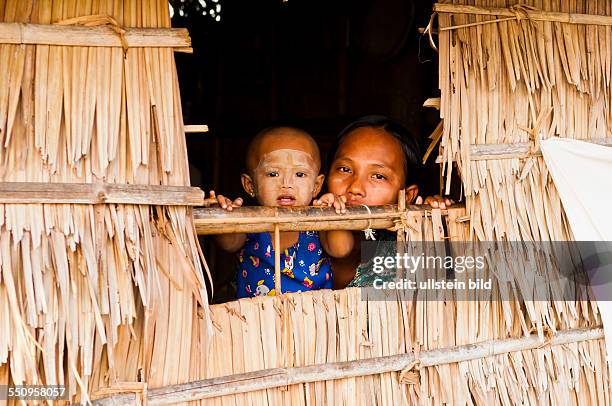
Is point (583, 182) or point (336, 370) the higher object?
point (583, 182)

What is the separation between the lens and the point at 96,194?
2207mm

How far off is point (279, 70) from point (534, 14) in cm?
286

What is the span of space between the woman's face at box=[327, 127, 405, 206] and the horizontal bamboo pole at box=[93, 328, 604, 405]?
73 centimetres

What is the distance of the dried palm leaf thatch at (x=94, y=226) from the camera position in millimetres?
2129

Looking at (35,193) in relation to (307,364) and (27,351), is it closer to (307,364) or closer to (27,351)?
(27,351)

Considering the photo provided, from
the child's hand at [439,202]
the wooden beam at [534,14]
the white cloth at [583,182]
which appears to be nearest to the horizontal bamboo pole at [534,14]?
the wooden beam at [534,14]

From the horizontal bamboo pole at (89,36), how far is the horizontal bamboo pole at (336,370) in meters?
0.97

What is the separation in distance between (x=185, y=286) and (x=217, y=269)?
275 cm

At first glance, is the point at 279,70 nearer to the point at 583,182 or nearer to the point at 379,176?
the point at 379,176

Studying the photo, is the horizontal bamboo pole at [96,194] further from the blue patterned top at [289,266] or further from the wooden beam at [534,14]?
the wooden beam at [534,14]

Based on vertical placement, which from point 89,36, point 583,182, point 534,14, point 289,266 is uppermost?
point 534,14

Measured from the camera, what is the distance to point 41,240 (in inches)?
84.8

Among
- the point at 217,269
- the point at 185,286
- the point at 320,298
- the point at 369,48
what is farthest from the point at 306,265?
the point at 369,48

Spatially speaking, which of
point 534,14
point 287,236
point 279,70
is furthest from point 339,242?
point 279,70
